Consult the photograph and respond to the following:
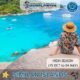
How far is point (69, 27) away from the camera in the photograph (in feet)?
41.8

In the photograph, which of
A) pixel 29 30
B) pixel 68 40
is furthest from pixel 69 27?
pixel 29 30

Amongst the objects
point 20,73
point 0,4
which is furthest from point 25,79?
point 0,4

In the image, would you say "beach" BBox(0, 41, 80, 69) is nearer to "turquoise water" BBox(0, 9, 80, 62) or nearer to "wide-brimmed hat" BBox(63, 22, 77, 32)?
"turquoise water" BBox(0, 9, 80, 62)

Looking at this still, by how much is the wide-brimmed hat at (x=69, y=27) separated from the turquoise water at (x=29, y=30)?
41mm

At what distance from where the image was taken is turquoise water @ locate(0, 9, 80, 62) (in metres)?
12.8

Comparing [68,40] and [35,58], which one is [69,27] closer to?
[68,40]

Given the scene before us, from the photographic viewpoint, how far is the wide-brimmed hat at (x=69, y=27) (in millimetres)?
12741

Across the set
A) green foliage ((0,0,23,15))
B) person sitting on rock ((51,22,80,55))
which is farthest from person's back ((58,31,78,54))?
green foliage ((0,0,23,15))

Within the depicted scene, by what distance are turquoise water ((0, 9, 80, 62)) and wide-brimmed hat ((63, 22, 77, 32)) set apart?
4 cm

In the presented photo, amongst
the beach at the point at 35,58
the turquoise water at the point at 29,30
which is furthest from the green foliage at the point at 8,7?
the beach at the point at 35,58

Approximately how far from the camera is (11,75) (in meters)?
12.8

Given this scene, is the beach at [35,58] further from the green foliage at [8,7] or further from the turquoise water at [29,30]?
the green foliage at [8,7]

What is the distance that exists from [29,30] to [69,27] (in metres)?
0.46

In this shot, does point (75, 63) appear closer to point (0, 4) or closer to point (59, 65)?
point (59, 65)
